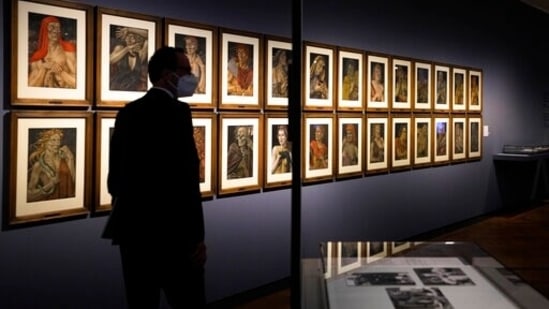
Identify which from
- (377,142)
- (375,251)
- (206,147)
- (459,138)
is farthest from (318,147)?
(459,138)

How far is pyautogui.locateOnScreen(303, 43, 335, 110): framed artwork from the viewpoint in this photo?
12.8 feet

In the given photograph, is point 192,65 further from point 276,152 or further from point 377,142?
point 377,142

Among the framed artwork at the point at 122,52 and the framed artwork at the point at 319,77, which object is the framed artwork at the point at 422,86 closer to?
the framed artwork at the point at 319,77

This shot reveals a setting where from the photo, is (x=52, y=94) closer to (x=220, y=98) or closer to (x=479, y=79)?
(x=220, y=98)

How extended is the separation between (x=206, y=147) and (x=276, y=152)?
24.2 inches

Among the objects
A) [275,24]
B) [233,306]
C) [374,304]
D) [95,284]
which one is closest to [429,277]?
[374,304]

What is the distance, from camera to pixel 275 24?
3.64 metres

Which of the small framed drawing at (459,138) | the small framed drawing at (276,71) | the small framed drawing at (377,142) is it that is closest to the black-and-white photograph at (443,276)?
the small framed drawing at (276,71)

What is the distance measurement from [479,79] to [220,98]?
3894 mm

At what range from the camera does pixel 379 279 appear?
1787 millimetres

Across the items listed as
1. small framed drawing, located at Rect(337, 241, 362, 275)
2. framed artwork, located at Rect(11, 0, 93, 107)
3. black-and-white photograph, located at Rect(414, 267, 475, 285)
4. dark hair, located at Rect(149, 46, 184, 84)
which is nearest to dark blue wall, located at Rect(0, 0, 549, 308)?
framed artwork, located at Rect(11, 0, 93, 107)

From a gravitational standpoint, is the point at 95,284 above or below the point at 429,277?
Answer: below

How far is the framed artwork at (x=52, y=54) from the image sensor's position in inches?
91.4

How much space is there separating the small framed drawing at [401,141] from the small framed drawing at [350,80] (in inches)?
22.0
